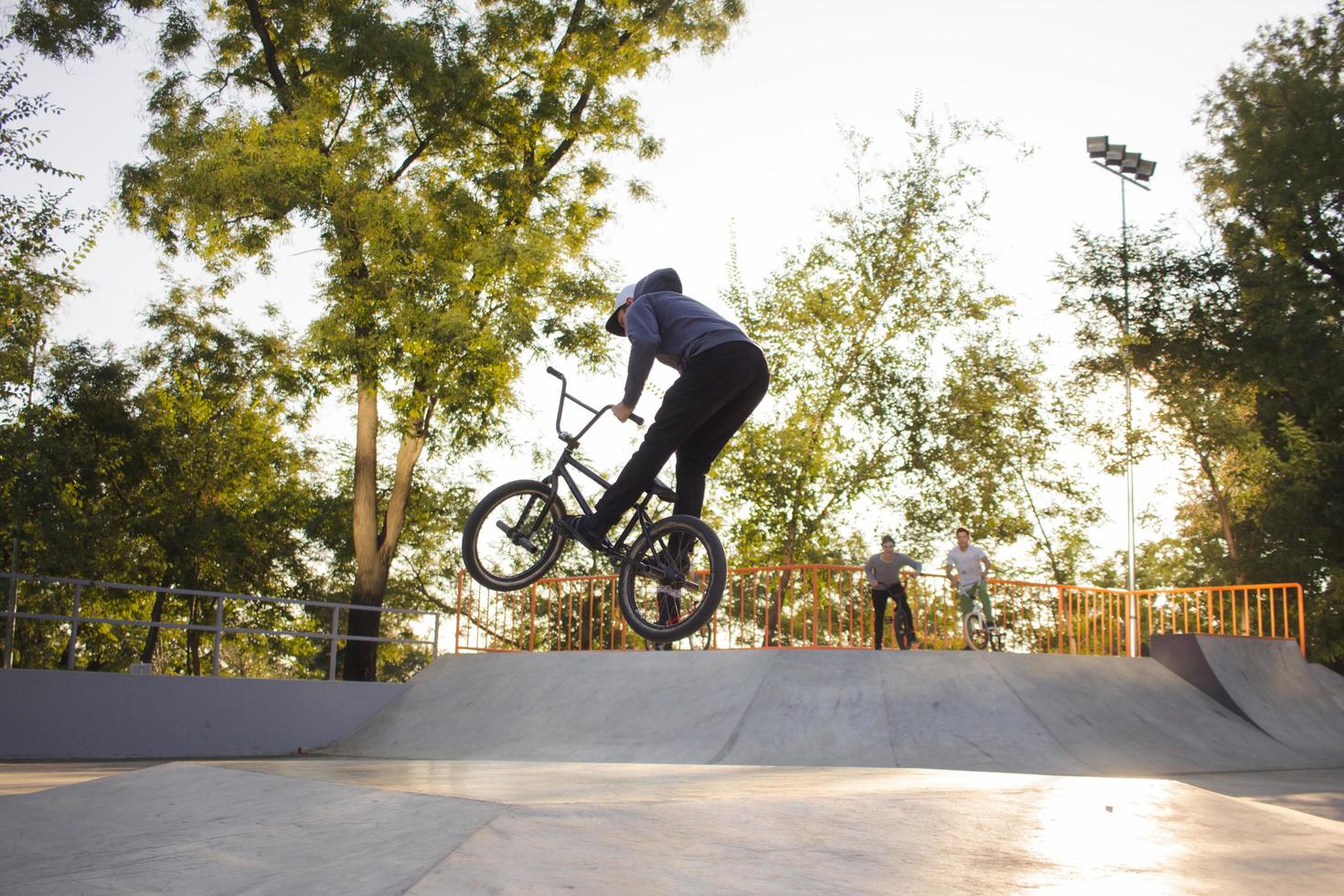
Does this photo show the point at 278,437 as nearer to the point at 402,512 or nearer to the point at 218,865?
the point at 402,512

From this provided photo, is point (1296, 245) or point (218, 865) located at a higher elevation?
point (1296, 245)

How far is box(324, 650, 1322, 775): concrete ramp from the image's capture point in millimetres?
11000

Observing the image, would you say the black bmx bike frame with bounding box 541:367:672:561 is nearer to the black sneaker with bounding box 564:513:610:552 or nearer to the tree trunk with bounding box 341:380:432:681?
the black sneaker with bounding box 564:513:610:552

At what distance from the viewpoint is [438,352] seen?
60.6 ft

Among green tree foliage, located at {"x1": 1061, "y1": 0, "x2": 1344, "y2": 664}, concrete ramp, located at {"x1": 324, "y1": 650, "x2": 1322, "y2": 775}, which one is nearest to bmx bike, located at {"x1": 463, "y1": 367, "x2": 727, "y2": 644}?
concrete ramp, located at {"x1": 324, "y1": 650, "x2": 1322, "y2": 775}

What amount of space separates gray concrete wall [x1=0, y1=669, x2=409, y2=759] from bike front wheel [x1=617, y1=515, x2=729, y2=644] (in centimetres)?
925

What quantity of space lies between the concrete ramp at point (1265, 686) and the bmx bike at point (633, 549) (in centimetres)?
1047

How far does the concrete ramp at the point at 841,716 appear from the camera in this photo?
11.0 m

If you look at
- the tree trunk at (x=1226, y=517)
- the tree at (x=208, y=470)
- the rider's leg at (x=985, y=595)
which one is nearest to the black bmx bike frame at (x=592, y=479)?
the rider's leg at (x=985, y=595)

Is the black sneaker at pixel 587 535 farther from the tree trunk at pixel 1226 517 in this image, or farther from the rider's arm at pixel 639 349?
the tree trunk at pixel 1226 517

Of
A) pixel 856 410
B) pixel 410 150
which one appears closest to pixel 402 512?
pixel 410 150

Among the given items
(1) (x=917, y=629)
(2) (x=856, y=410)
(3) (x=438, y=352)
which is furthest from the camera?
(2) (x=856, y=410)

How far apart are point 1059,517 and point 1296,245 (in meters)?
9.73

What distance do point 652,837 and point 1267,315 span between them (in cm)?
3057
